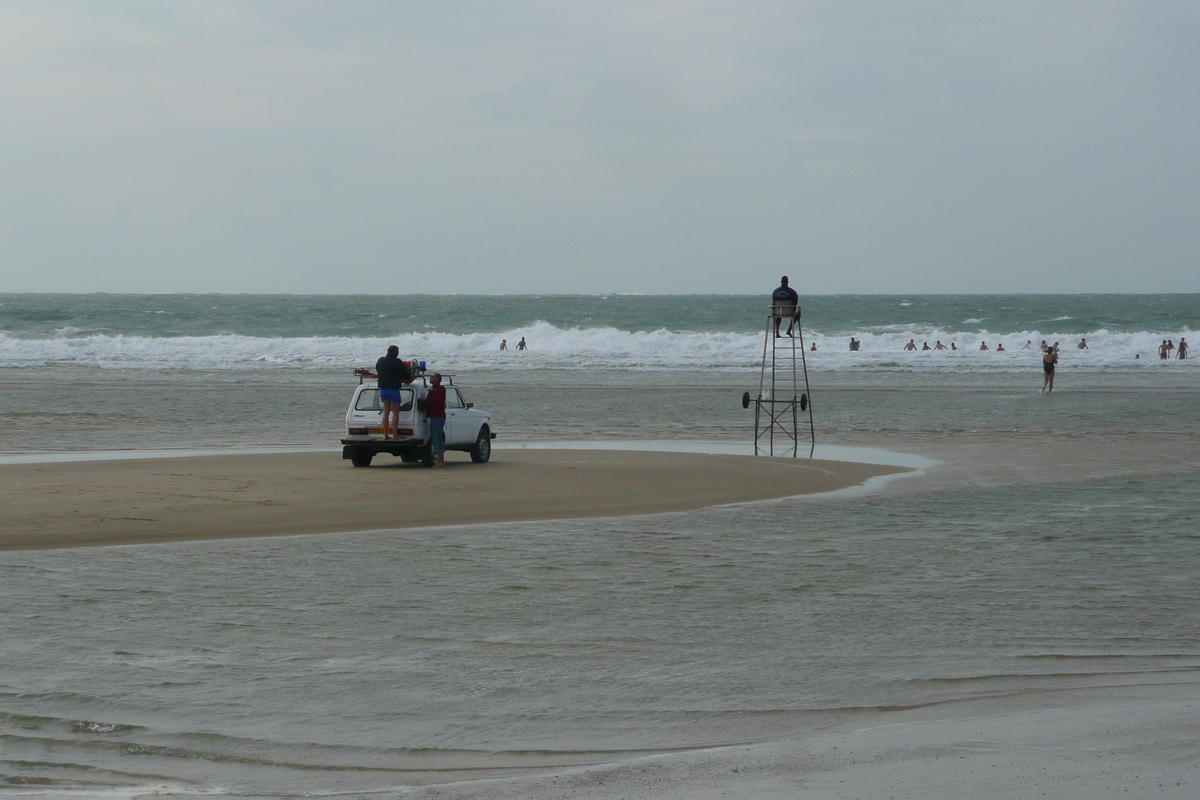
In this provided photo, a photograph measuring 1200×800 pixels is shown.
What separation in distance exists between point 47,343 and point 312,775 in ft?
234

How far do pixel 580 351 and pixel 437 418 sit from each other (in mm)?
49915

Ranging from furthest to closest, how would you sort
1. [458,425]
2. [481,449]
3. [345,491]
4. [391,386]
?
1. [481,449]
2. [458,425]
3. [391,386]
4. [345,491]

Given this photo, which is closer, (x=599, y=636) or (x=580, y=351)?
(x=599, y=636)

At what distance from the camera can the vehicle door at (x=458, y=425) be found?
1919cm

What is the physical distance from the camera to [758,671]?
7117 mm

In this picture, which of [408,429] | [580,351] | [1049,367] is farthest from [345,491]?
[580,351]

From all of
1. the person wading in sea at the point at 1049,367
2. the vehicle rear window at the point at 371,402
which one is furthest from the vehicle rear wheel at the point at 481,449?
the person wading in sea at the point at 1049,367

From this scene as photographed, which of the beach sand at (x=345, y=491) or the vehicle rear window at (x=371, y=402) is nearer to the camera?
the beach sand at (x=345, y=491)

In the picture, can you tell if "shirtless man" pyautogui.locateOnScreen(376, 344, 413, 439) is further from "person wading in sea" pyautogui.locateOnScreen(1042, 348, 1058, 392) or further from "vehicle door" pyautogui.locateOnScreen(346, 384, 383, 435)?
"person wading in sea" pyautogui.locateOnScreen(1042, 348, 1058, 392)

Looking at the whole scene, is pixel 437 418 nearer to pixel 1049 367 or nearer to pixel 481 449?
pixel 481 449

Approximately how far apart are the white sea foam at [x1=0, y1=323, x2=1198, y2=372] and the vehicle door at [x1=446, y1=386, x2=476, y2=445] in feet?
115

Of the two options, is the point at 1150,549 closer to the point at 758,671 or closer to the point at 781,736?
the point at 758,671

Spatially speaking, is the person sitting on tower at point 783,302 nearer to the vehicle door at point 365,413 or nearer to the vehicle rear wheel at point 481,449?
the vehicle rear wheel at point 481,449

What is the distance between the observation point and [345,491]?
15719mm
